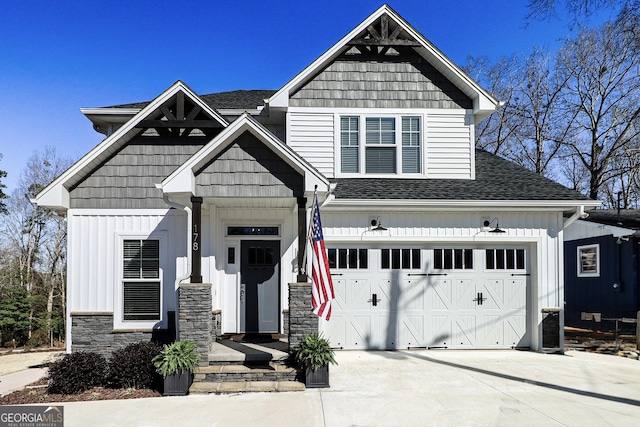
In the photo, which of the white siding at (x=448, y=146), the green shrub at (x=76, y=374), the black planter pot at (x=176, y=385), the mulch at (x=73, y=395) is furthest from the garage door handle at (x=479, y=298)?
the green shrub at (x=76, y=374)

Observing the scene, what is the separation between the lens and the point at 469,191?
36.7 ft

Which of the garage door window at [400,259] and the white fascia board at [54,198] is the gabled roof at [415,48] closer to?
the garage door window at [400,259]

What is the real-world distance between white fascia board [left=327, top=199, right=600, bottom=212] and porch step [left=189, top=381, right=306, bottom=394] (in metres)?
4.07

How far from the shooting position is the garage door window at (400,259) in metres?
11.3

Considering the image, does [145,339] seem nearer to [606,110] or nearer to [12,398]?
[12,398]

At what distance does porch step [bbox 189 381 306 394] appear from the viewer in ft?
25.6

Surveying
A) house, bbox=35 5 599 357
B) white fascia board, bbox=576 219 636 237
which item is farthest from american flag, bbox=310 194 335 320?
white fascia board, bbox=576 219 636 237

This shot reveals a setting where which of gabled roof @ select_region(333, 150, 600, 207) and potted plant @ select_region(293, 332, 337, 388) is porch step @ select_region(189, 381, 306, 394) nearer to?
potted plant @ select_region(293, 332, 337, 388)

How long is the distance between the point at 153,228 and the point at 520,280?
837 centimetres

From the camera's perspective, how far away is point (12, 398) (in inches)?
304

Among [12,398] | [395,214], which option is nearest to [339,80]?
[395,214]

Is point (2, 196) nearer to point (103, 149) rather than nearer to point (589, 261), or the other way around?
point (103, 149)

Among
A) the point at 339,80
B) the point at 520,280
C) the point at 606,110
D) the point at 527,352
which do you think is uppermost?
the point at 606,110

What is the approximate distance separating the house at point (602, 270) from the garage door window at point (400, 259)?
6187mm
